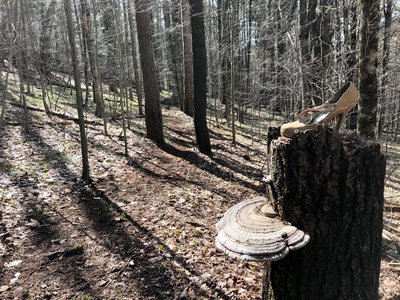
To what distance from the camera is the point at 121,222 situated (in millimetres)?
5121

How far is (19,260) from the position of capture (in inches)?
161

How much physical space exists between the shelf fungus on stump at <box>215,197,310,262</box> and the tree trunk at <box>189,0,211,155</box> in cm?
721

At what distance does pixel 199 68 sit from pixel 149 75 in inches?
62.3

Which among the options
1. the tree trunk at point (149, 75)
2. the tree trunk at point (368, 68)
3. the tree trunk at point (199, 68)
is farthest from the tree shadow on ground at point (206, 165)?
the tree trunk at point (368, 68)

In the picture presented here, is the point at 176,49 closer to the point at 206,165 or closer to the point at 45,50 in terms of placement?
the point at 45,50

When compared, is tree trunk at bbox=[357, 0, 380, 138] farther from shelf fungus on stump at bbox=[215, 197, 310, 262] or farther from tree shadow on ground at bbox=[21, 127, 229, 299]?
shelf fungus on stump at bbox=[215, 197, 310, 262]

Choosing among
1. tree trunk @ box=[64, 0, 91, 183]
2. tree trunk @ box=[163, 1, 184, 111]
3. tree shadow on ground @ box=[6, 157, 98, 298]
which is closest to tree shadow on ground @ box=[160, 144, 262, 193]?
tree trunk @ box=[64, 0, 91, 183]

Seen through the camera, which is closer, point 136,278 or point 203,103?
point 136,278

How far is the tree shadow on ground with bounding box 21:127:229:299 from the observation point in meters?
3.73

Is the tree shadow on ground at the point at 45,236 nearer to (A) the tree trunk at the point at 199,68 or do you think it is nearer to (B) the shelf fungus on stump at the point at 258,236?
(B) the shelf fungus on stump at the point at 258,236

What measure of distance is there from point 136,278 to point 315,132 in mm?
2924

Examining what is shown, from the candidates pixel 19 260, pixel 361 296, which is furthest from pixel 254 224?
pixel 19 260

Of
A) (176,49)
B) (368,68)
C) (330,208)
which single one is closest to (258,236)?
(330,208)

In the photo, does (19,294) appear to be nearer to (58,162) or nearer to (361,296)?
(361,296)
